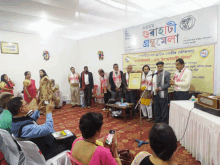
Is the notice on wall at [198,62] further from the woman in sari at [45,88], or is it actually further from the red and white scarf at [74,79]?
the woman in sari at [45,88]

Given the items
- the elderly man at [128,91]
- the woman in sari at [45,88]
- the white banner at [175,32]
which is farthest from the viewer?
the woman in sari at [45,88]

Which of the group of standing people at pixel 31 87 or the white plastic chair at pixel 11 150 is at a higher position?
the group of standing people at pixel 31 87

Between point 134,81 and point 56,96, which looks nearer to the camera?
point 134,81

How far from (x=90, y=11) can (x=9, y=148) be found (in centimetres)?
329

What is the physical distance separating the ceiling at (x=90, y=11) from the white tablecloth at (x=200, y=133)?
2395 mm

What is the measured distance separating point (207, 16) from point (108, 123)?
3461 mm

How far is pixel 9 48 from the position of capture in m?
5.45

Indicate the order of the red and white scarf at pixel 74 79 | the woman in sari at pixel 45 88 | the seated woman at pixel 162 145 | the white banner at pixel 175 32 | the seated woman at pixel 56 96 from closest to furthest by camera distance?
the seated woman at pixel 162 145 → the white banner at pixel 175 32 → the woman in sari at pixel 45 88 → the seated woman at pixel 56 96 → the red and white scarf at pixel 74 79

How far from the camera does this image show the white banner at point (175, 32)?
11.6 ft

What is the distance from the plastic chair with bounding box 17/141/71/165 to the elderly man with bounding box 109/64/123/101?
341cm

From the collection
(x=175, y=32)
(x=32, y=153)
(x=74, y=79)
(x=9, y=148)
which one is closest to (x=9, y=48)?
(x=74, y=79)

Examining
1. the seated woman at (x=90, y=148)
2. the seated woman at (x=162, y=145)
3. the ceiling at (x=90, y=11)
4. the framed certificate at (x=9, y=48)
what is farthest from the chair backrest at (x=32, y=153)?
the framed certificate at (x=9, y=48)

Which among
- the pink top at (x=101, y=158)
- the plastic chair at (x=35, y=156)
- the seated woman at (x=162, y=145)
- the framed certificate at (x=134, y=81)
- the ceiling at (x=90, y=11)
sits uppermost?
the ceiling at (x=90, y=11)

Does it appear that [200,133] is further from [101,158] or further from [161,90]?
[161,90]
